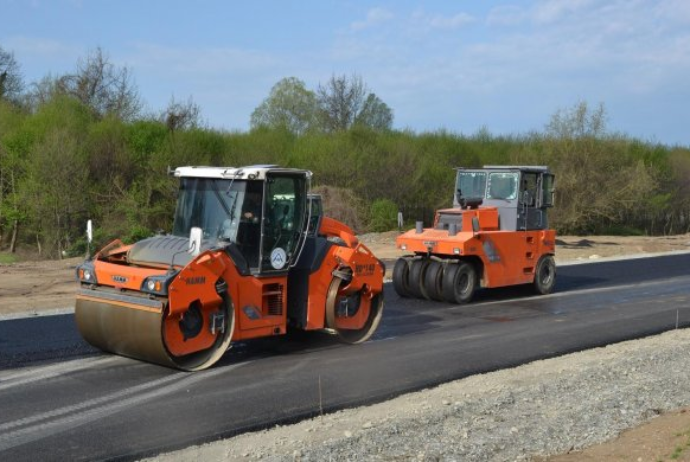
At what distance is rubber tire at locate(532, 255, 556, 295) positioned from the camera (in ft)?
52.2

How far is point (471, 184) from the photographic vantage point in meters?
16.3

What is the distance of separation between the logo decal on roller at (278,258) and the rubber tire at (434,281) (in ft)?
18.4

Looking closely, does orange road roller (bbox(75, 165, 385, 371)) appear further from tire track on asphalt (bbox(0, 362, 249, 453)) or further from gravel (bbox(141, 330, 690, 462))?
gravel (bbox(141, 330, 690, 462))

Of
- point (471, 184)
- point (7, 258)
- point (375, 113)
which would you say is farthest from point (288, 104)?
point (471, 184)

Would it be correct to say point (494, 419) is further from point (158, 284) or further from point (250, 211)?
point (250, 211)

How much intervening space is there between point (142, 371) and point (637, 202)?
113 ft

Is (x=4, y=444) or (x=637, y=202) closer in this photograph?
(x=4, y=444)

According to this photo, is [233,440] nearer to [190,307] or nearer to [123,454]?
[123,454]

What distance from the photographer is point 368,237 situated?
29438mm

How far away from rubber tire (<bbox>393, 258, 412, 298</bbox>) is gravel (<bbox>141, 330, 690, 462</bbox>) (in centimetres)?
548

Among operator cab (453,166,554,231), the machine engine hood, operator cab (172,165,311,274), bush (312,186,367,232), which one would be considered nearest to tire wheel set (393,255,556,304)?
operator cab (453,166,554,231)

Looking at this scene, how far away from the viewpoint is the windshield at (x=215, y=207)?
927 centimetres

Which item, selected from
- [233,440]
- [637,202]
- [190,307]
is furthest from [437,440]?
[637,202]

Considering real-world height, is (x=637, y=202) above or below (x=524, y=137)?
below
